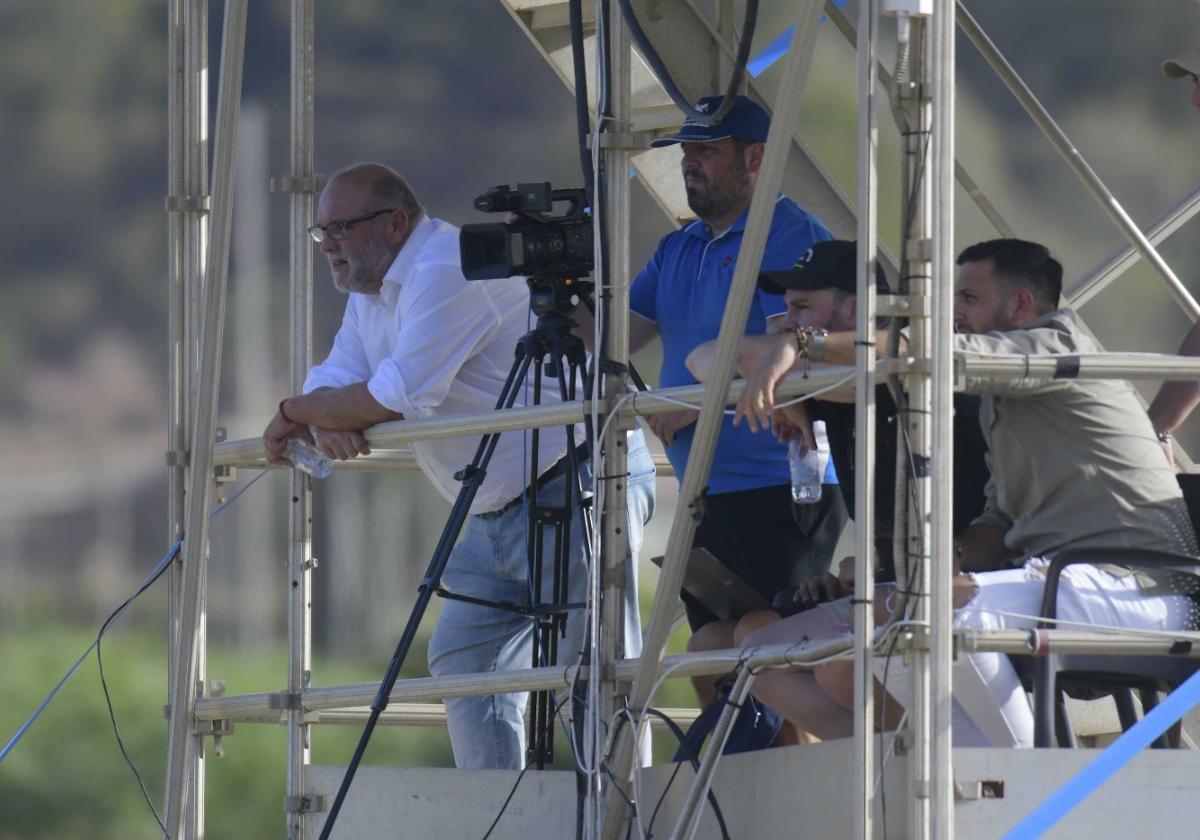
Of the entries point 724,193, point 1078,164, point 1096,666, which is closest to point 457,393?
point 724,193

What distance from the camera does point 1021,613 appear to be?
3.68m

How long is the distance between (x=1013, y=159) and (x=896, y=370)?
11019 millimetres

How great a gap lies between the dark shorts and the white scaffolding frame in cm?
59

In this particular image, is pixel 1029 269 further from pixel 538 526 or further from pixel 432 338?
pixel 432 338

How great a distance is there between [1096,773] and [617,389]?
1.27 m

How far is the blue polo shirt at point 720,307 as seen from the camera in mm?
4598

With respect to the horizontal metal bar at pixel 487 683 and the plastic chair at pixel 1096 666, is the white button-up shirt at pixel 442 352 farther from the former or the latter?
the plastic chair at pixel 1096 666

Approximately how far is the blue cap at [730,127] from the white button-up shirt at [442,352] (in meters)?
0.53

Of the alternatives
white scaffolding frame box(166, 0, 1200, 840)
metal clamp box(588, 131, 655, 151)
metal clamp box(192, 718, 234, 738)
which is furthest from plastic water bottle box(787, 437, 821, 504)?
metal clamp box(192, 718, 234, 738)

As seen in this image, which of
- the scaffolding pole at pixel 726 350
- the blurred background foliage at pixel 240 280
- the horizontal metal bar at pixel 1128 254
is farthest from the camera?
the blurred background foliage at pixel 240 280

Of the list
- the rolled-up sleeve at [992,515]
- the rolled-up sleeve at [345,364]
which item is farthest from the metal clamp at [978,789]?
Answer: the rolled-up sleeve at [345,364]

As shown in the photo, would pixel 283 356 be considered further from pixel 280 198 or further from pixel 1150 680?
pixel 1150 680

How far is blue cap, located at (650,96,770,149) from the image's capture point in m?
4.71

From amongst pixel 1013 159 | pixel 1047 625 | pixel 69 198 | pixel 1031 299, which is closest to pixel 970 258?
pixel 1031 299
